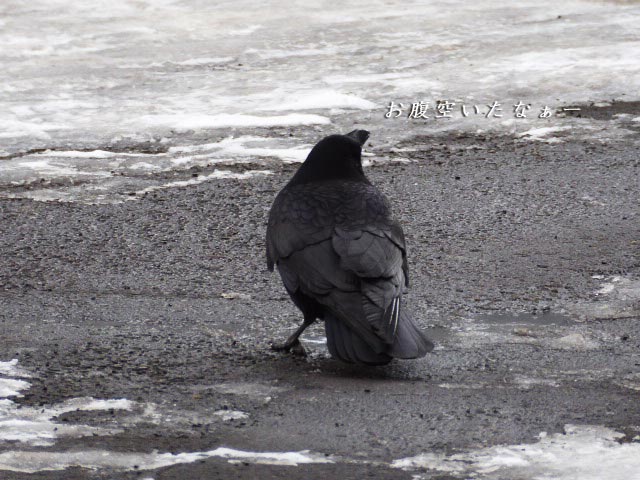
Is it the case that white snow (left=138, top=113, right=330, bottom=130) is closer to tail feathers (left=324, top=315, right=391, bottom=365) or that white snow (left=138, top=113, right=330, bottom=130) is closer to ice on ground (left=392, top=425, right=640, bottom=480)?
tail feathers (left=324, top=315, right=391, bottom=365)

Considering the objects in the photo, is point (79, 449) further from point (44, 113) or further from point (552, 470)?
point (44, 113)

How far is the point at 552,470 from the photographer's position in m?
3.71

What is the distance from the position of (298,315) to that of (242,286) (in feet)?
1.77

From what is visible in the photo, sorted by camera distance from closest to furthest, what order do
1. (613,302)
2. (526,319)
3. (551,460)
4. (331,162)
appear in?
(551,460)
(331,162)
(526,319)
(613,302)

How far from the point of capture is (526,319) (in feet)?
18.1

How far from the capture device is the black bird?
459cm

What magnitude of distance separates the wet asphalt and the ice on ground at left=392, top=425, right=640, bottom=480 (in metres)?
0.07

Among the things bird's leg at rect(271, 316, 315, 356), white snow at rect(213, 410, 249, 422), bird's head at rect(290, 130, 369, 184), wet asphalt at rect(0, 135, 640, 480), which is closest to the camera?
wet asphalt at rect(0, 135, 640, 480)

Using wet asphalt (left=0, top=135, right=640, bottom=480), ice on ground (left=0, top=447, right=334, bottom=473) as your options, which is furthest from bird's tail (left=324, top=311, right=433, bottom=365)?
ice on ground (left=0, top=447, right=334, bottom=473)

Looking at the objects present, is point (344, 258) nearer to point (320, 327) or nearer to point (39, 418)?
point (320, 327)

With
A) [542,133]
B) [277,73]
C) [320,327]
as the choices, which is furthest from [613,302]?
[277,73]

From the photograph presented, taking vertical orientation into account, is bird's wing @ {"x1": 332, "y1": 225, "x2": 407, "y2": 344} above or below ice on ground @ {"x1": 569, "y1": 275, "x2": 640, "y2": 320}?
above

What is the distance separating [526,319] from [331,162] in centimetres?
120

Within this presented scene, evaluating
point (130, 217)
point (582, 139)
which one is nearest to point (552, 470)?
point (130, 217)
